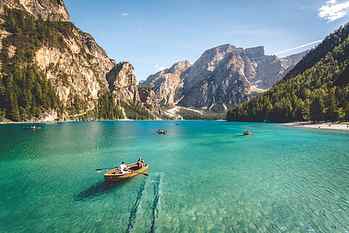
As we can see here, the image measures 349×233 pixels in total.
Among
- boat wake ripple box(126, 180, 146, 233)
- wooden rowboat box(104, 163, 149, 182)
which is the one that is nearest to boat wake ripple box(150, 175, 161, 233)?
boat wake ripple box(126, 180, 146, 233)

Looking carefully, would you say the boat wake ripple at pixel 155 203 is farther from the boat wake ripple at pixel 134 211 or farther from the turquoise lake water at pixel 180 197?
the boat wake ripple at pixel 134 211

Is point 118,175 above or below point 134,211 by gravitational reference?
above

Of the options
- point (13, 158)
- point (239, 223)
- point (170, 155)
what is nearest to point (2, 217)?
point (239, 223)

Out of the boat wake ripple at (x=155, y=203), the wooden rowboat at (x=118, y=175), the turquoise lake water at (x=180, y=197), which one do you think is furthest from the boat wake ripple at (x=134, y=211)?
the wooden rowboat at (x=118, y=175)

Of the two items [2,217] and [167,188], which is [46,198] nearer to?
[2,217]

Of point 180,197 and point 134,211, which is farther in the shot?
point 180,197

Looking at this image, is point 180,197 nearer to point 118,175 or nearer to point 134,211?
point 134,211

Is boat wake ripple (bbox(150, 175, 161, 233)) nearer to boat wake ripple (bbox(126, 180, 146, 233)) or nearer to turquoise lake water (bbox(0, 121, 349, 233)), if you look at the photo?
turquoise lake water (bbox(0, 121, 349, 233))

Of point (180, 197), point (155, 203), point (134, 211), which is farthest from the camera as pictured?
point (180, 197)

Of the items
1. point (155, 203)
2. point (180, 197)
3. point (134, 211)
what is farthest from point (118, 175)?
point (134, 211)

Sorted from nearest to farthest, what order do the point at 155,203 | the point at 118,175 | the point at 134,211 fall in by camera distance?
the point at 134,211, the point at 155,203, the point at 118,175

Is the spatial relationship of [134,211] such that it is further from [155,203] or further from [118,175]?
[118,175]

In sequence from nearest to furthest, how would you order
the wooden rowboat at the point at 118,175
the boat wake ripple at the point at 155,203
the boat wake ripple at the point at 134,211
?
the boat wake ripple at the point at 134,211, the boat wake ripple at the point at 155,203, the wooden rowboat at the point at 118,175

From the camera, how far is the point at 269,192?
35531 mm
